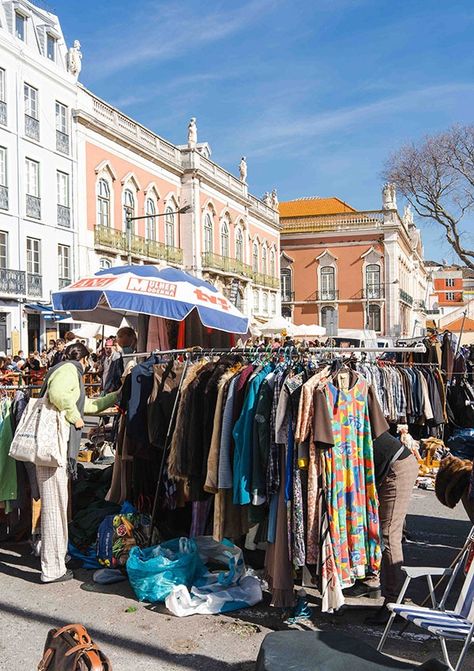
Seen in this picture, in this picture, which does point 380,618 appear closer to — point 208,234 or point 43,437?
point 43,437

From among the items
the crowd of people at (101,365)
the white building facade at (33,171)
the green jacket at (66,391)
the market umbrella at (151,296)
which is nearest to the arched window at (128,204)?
the white building facade at (33,171)

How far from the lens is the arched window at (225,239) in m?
38.7

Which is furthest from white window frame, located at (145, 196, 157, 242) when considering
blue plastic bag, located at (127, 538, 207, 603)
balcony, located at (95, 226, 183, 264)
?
blue plastic bag, located at (127, 538, 207, 603)

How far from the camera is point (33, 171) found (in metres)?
24.1

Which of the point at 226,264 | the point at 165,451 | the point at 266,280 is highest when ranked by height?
the point at 226,264

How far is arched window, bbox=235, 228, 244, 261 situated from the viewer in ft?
134

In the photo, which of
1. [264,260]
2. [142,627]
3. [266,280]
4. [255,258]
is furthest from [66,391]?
[264,260]

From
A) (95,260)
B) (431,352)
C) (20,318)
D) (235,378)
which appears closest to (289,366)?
(235,378)

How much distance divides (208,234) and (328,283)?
55.6 feet

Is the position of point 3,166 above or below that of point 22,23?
below

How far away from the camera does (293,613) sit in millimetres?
4391

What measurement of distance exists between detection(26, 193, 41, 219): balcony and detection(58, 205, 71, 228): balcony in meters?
1.12

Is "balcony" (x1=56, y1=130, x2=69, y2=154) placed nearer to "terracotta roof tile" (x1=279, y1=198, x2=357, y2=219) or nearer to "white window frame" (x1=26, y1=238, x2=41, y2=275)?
"white window frame" (x1=26, y1=238, x2=41, y2=275)

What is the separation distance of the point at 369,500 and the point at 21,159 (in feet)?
72.1
